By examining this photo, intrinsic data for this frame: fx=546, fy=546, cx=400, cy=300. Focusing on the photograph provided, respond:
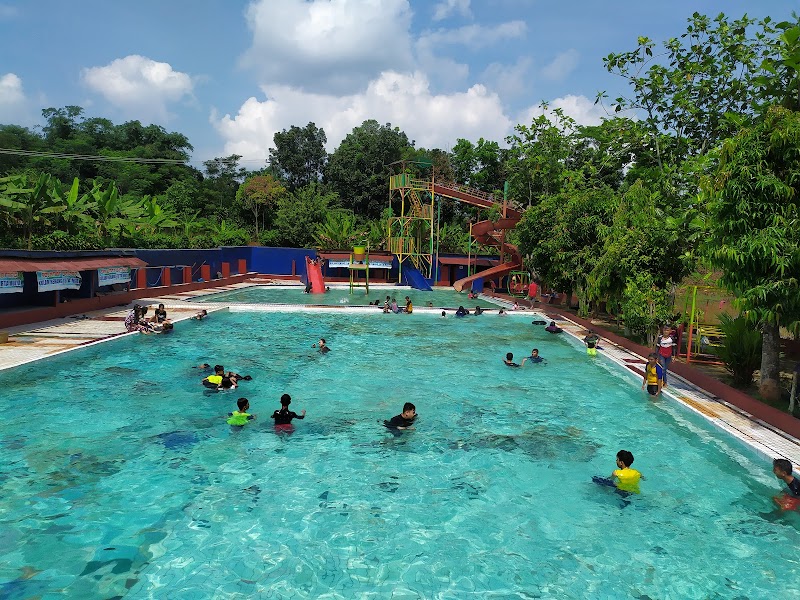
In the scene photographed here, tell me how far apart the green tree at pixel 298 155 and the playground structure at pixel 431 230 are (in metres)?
24.2

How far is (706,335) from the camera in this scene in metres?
17.5

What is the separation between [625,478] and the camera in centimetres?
894

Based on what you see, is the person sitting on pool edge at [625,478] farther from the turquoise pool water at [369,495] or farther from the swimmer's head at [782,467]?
the swimmer's head at [782,467]

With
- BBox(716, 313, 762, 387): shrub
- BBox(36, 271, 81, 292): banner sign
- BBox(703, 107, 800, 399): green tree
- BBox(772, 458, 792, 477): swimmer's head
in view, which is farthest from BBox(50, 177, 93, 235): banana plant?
BBox(772, 458, 792, 477): swimmer's head

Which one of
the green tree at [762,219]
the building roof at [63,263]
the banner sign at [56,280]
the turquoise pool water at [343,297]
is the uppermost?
the green tree at [762,219]

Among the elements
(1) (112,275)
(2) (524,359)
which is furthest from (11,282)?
(2) (524,359)

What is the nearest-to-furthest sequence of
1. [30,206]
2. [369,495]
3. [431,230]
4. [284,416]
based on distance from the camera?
1. [369,495]
2. [284,416]
3. [30,206]
4. [431,230]

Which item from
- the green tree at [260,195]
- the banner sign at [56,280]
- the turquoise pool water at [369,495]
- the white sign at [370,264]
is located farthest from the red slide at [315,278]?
the turquoise pool water at [369,495]

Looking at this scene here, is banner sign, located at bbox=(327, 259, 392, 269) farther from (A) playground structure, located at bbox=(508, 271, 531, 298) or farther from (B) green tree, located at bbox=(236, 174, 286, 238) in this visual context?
(B) green tree, located at bbox=(236, 174, 286, 238)

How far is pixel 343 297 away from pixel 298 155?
35.3 meters

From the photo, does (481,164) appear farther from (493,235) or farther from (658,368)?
(658,368)

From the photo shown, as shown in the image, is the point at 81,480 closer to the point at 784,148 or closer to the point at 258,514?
the point at 258,514

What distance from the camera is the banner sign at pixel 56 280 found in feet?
62.4

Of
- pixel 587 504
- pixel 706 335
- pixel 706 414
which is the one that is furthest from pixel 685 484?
pixel 706 335
